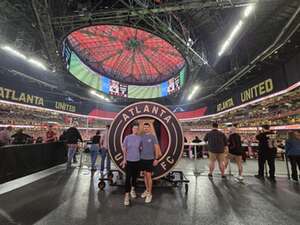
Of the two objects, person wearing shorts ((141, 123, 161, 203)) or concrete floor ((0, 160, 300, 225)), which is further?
person wearing shorts ((141, 123, 161, 203))

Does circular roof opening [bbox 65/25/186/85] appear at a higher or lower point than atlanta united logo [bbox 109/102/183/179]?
higher

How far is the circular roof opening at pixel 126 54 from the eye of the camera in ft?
51.0

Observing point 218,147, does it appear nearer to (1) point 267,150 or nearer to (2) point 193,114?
(1) point 267,150

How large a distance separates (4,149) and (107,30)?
48.2 ft

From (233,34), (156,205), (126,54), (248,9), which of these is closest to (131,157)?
(156,205)

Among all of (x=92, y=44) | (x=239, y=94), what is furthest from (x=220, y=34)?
(x=92, y=44)

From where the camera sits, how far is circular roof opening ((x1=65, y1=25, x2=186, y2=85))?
15531 mm

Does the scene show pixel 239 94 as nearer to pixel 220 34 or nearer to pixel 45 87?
pixel 220 34

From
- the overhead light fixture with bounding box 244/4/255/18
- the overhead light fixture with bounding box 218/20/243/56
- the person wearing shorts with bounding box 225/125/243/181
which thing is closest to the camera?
the person wearing shorts with bounding box 225/125/243/181

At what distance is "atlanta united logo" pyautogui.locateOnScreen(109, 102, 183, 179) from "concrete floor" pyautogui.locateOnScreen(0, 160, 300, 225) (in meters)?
0.66

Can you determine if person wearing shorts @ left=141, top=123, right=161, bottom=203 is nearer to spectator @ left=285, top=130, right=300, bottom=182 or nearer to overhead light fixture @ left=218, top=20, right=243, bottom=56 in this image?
spectator @ left=285, top=130, right=300, bottom=182

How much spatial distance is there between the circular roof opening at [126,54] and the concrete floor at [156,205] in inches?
506

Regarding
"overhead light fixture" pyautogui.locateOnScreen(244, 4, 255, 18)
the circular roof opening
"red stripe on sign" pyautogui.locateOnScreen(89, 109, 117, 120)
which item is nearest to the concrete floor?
"overhead light fixture" pyautogui.locateOnScreen(244, 4, 255, 18)

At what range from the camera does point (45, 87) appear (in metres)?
13.3
